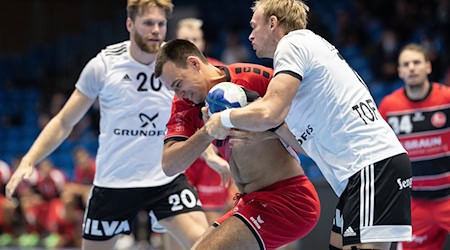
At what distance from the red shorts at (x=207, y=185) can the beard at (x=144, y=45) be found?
2231 millimetres

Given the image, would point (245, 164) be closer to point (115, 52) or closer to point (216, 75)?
point (216, 75)

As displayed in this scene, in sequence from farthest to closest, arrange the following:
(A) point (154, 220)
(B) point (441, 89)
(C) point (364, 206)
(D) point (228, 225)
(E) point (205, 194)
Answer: (E) point (205, 194) < (B) point (441, 89) < (A) point (154, 220) < (D) point (228, 225) < (C) point (364, 206)

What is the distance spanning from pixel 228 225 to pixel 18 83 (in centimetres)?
1675

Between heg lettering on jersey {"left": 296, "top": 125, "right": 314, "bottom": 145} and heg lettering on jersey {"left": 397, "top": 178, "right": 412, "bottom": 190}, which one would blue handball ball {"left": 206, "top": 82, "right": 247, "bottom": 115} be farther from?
heg lettering on jersey {"left": 397, "top": 178, "right": 412, "bottom": 190}

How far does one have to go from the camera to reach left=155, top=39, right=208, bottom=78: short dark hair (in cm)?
441

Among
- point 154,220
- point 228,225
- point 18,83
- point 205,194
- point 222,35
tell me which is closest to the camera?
point 228,225

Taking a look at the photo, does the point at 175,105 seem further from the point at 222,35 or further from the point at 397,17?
the point at 222,35

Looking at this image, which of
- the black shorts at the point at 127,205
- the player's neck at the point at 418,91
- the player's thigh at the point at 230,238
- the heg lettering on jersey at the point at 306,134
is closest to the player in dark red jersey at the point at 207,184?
the black shorts at the point at 127,205

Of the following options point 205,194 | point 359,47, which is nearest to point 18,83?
point 359,47

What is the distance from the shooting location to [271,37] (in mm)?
4277

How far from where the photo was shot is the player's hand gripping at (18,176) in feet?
18.5

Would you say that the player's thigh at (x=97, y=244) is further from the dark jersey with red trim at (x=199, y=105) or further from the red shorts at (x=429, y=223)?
the red shorts at (x=429, y=223)

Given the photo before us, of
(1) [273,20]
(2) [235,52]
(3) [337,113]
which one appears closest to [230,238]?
(3) [337,113]

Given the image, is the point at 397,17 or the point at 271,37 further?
the point at 397,17
